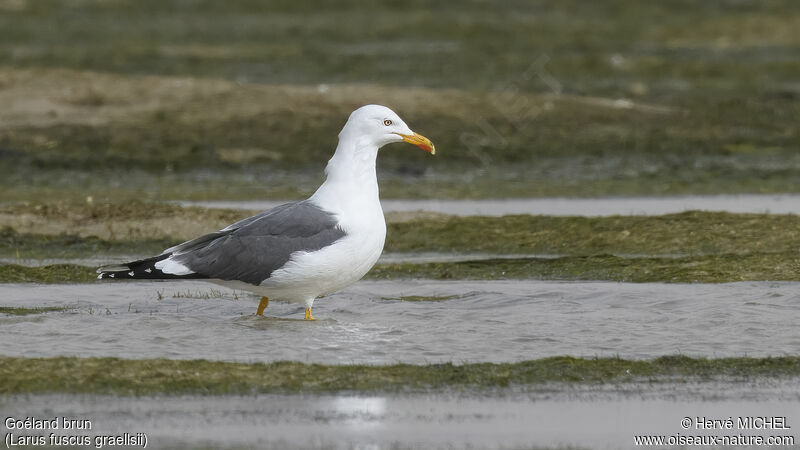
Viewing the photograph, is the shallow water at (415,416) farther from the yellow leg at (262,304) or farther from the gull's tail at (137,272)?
the yellow leg at (262,304)

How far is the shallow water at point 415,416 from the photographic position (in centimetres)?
815

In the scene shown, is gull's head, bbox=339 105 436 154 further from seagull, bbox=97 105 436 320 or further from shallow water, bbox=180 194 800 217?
shallow water, bbox=180 194 800 217

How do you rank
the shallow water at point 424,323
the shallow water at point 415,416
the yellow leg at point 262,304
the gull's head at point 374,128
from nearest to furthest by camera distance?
the shallow water at point 415,416 → the shallow water at point 424,323 → the yellow leg at point 262,304 → the gull's head at point 374,128

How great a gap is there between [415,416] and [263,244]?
3390 mm

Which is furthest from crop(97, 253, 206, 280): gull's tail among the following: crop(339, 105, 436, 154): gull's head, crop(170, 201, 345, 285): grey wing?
crop(339, 105, 436, 154): gull's head

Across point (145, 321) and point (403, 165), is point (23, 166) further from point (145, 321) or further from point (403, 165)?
point (145, 321)

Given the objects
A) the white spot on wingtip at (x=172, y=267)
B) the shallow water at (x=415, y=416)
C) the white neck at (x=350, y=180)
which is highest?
the white neck at (x=350, y=180)

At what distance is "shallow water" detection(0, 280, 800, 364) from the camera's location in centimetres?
1048

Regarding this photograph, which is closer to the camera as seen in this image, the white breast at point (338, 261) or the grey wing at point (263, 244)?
the white breast at point (338, 261)

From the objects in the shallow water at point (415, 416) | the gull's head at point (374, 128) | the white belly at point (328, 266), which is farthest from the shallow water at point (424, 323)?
the gull's head at point (374, 128)

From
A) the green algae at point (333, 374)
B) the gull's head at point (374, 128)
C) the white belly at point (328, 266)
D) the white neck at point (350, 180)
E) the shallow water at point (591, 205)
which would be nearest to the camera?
the green algae at point (333, 374)

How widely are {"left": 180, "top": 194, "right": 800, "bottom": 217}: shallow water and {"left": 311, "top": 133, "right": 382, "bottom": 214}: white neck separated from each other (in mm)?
5939

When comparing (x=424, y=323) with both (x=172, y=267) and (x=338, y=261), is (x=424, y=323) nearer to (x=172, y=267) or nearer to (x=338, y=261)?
(x=338, y=261)

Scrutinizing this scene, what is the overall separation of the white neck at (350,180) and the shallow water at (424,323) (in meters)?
0.96
